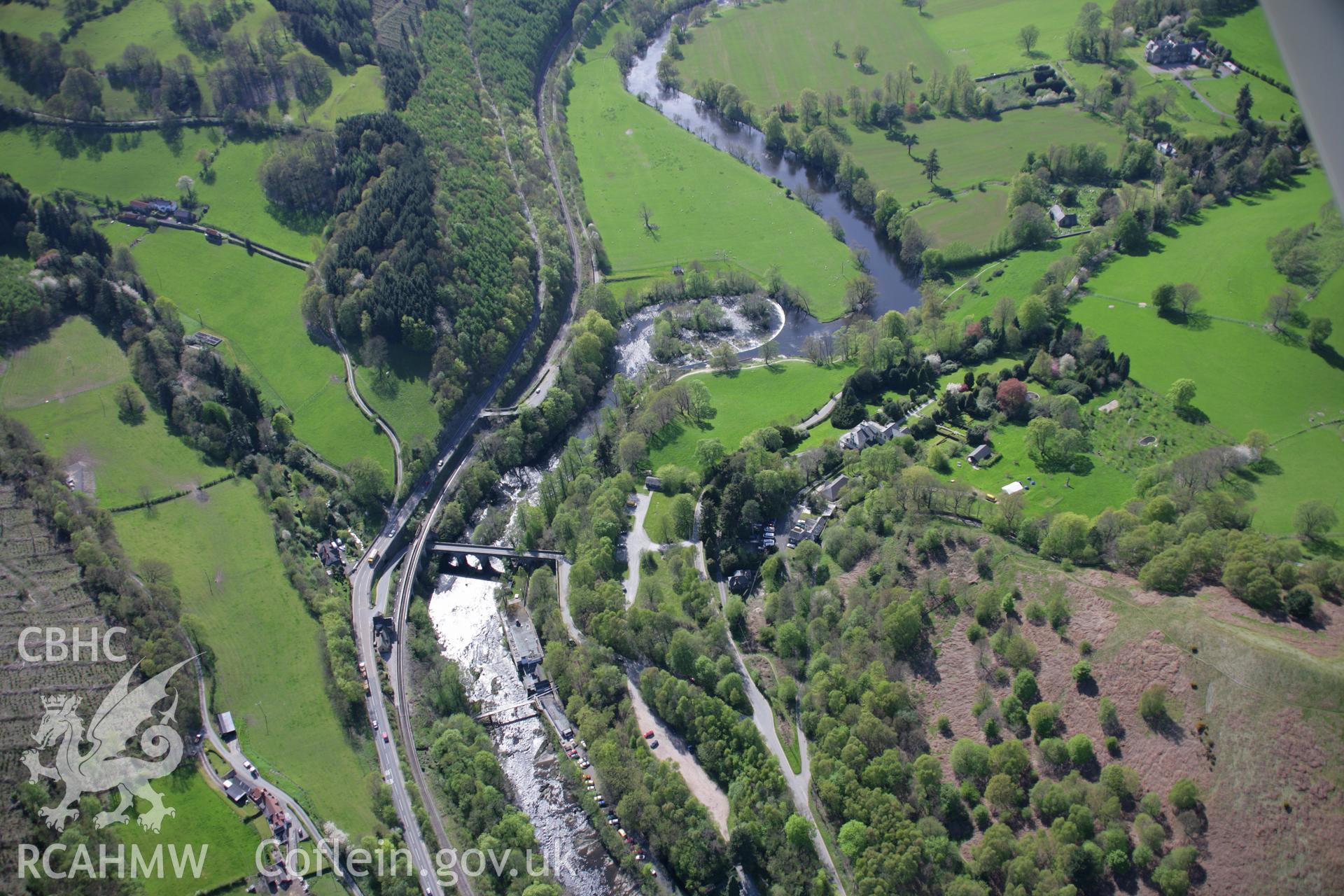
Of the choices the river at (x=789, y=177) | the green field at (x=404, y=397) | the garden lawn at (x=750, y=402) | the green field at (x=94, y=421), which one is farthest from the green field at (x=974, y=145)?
the green field at (x=94, y=421)

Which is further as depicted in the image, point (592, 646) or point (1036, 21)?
point (1036, 21)

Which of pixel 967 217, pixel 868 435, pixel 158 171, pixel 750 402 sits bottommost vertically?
pixel 750 402

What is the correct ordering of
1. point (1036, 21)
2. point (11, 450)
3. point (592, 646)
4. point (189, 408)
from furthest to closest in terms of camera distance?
point (1036, 21) → point (189, 408) → point (11, 450) → point (592, 646)

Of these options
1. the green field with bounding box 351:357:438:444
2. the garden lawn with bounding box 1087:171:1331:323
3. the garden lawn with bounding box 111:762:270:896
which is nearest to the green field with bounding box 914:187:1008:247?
the garden lawn with bounding box 1087:171:1331:323

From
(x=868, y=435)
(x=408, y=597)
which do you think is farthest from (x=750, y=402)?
(x=408, y=597)

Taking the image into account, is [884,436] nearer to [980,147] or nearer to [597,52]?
[980,147]

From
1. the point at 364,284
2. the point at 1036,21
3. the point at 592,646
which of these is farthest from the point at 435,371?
the point at 1036,21

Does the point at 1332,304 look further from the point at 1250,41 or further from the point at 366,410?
the point at 366,410
